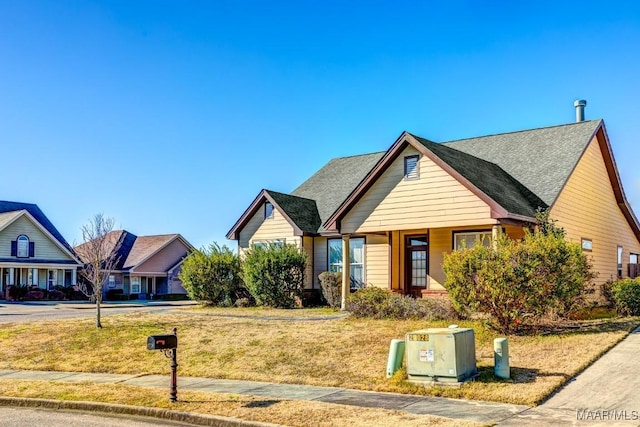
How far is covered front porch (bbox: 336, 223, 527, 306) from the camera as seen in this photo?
2298 centimetres

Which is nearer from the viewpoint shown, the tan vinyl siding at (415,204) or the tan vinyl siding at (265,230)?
the tan vinyl siding at (415,204)

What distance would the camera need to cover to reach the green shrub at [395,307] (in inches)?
728

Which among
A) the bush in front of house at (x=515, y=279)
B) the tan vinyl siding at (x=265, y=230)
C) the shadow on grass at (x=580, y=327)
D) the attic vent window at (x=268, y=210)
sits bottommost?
the shadow on grass at (x=580, y=327)

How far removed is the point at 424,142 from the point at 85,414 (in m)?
14.0

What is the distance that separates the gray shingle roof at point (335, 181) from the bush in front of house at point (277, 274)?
10.1ft

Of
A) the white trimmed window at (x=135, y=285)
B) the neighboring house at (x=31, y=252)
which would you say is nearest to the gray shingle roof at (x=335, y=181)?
the neighboring house at (x=31, y=252)

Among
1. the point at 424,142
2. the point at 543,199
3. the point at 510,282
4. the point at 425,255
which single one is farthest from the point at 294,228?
the point at 510,282

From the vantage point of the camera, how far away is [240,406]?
417 inches

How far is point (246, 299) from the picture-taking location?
27609 mm

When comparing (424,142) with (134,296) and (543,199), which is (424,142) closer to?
(543,199)

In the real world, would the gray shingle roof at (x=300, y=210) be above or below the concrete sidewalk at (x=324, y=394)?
above

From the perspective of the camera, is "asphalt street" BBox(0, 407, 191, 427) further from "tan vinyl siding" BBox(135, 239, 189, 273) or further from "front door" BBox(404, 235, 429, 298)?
"tan vinyl siding" BBox(135, 239, 189, 273)

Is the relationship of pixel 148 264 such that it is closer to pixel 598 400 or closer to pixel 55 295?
pixel 55 295

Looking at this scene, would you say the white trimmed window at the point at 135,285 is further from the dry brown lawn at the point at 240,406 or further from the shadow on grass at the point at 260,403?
the shadow on grass at the point at 260,403
